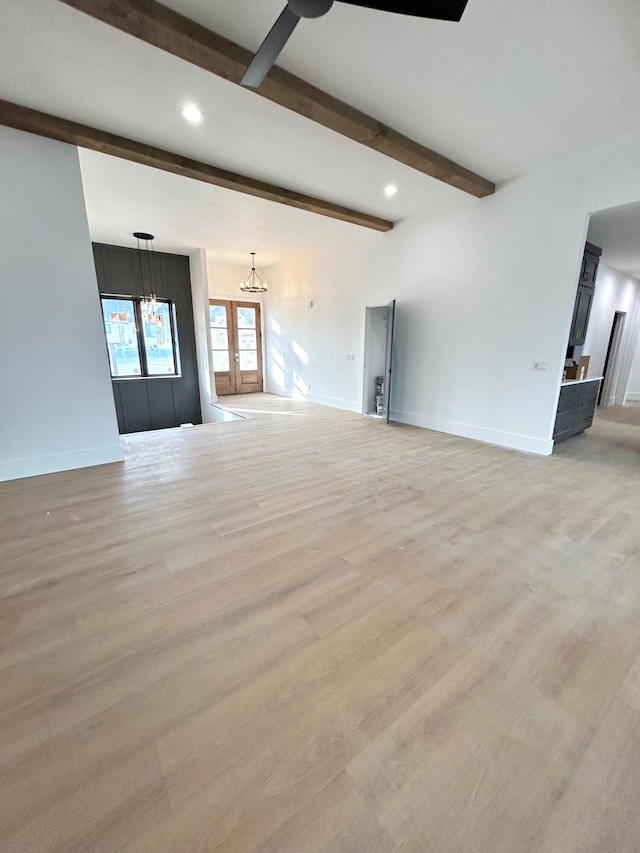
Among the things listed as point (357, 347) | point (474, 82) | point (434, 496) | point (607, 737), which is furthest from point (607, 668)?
point (357, 347)

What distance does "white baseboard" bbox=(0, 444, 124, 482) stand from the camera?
11.3ft

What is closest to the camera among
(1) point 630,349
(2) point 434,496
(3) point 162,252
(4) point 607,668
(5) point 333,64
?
(4) point 607,668

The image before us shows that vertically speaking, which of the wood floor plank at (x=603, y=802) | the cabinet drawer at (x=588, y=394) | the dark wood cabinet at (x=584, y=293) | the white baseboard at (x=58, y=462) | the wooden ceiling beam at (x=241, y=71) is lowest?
the wood floor plank at (x=603, y=802)

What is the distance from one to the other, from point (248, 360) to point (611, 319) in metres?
8.40

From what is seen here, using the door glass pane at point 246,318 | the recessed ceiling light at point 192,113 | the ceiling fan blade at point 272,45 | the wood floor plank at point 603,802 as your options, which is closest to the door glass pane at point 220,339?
the door glass pane at point 246,318

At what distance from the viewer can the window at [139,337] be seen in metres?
7.24

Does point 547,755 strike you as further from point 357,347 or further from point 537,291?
point 357,347

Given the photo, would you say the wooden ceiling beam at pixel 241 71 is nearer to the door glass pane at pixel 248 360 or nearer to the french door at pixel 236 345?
the french door at pixel 236 345

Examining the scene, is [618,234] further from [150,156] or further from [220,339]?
[220,339]

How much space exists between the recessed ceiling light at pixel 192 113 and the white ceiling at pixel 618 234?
4.12 meters

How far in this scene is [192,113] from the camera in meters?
3.02

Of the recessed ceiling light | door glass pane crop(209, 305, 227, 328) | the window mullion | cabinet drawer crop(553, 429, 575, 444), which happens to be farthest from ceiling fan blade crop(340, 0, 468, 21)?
door glass pane crop(209, 305, 227, 328)

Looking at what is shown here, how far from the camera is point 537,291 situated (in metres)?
4.12

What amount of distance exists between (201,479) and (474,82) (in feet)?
13.5
